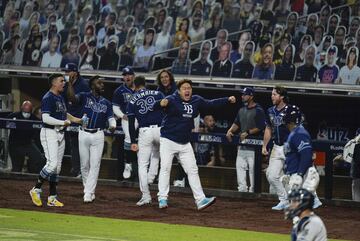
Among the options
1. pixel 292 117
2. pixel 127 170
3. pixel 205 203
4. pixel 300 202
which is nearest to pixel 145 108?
pixel 205 203

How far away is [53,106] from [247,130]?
351 cm

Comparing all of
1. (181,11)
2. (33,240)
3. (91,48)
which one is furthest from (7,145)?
(33,240)

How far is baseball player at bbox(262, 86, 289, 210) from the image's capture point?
13531 millimetres

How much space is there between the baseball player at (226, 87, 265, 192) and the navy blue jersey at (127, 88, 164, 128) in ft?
5.80

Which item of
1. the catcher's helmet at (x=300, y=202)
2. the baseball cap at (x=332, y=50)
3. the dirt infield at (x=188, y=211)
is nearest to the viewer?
the catcher's helmet at (x=300, y=202)

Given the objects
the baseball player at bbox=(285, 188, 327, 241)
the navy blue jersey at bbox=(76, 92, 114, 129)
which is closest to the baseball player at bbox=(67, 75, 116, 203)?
the navy blue jersey at bbox=(76, 92, 114, 129)

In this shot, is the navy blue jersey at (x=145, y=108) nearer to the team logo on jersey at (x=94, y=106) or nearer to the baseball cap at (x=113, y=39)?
the team logo on jersey at (x=94, y=106)

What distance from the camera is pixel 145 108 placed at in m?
14.0

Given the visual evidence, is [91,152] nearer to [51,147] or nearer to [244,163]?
[51,147]

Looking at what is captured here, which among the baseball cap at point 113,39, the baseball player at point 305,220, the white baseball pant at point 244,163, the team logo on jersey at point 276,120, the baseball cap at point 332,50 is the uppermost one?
the baseball cap at point 113,39

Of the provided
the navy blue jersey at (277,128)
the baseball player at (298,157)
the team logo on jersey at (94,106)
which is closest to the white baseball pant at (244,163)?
the navy blue jersey at (277,128)

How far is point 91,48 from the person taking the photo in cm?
1966

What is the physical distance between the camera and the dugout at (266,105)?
1592cm

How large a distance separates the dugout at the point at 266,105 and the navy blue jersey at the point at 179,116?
108 inches
